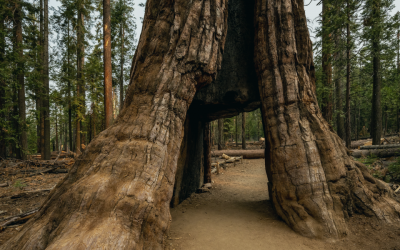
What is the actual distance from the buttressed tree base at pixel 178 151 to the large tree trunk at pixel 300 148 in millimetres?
19

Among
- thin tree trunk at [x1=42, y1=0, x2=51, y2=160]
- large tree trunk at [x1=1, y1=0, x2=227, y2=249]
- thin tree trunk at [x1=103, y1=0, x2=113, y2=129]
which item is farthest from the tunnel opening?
thin tree trunk at [x1=42, y1=0, x2=51, y2=160]

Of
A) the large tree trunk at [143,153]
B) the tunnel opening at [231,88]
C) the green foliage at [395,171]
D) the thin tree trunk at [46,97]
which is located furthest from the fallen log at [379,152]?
the thin tree trunk at [46,97]

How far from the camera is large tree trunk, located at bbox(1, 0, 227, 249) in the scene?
231 cm

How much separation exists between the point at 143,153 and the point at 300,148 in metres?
2.99

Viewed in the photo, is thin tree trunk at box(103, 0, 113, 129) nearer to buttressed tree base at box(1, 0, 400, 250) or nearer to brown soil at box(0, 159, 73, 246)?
brown soil at box(0, 159, 73, 246)

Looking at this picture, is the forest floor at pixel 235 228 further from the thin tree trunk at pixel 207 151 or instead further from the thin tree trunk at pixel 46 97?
the thin tree trunk at pixel 46 97

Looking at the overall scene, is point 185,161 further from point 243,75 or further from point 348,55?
point 348,55

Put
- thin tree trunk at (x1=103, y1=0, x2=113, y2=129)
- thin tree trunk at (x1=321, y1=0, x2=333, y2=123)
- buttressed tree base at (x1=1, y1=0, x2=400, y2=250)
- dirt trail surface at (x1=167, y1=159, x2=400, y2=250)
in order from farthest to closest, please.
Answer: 1. thin tree trunk at (x1=321, y1=0, x2=333, y2=123)
2. thin tree trunk at (x1=103, y1=0, x2=113, y2=129)
3. dirt trail surface at (x1=167, y1=159, x2=400, y2=250)
4. buttressed tree base at (x1=1, y1=0, x2=400, y2=250)

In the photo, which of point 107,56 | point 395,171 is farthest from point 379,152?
point 107,56

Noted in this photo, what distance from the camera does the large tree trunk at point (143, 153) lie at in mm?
2309

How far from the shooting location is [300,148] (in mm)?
3986

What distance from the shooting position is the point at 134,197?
257cm

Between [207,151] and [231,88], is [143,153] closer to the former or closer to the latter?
[231,88]

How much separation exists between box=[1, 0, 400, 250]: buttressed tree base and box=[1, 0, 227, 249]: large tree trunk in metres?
0.01
